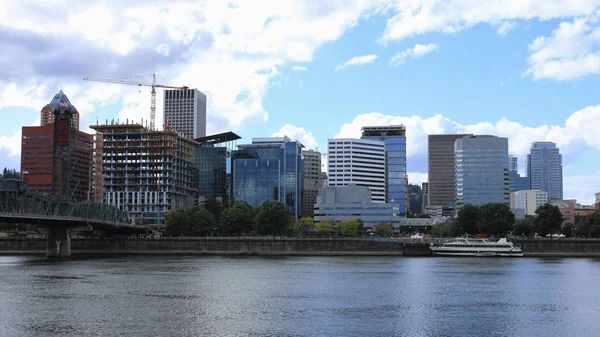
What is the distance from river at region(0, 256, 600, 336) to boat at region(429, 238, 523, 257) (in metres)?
45.5

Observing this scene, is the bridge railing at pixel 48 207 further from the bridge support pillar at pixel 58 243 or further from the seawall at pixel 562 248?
the seawall at pixel 562 248

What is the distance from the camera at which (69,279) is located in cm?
10531

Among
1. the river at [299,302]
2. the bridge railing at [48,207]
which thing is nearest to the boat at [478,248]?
the river at [299,302]

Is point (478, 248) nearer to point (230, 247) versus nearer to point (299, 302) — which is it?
point (230, 247)

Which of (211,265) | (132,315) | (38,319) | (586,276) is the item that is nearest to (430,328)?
(132,315)

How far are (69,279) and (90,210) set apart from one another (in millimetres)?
80316

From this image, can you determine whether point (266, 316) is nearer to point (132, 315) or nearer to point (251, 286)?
point (132, 315)

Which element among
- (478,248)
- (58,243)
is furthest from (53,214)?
(478,248)

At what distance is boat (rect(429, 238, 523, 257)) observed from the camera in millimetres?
171087

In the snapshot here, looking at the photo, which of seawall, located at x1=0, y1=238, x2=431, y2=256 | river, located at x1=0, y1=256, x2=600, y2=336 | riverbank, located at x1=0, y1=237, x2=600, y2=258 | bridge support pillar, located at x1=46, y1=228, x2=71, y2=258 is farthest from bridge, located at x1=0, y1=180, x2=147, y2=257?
river, located at x1=0, y1=256, x2=600, y2=336

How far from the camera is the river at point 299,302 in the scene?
6306cm

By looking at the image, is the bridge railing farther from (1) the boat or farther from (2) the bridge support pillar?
(1) the boat

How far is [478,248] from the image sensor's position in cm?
17425

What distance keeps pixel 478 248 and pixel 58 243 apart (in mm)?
102292
